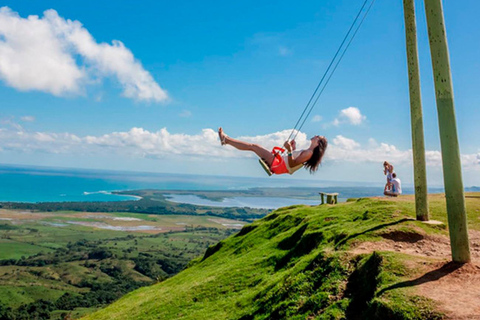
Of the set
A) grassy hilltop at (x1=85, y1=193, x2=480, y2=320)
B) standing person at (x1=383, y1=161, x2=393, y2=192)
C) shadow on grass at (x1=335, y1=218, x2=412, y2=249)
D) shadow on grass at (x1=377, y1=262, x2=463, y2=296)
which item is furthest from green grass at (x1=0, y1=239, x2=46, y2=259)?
shadow on grass at (x1=377, y1=262, x2=463, y2=296)

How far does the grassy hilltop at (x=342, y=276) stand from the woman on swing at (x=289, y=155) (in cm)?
271

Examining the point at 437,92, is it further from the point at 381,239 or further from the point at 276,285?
the point at 276,285

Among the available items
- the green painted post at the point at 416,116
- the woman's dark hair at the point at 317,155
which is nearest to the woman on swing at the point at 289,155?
the woman's dark hair at the point at 317,155

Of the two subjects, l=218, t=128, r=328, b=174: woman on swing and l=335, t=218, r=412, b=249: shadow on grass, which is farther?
l=335, t=218, r=412, b=249: shadow on grass

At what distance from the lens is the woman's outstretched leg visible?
10508 millimetres

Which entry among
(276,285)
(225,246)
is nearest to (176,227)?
(225,246)

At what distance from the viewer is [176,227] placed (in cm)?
19862

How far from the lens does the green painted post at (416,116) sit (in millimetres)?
11125

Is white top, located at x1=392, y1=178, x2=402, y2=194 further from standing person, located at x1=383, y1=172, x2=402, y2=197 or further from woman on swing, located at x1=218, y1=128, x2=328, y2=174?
woman on swing, located at x1=218, y1=128, x2=328, y2=174

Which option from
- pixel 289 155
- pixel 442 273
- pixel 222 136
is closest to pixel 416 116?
pixel 289 155

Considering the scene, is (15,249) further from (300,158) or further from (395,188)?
(300,158)

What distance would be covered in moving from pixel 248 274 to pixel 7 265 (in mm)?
141796

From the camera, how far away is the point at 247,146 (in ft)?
35.2

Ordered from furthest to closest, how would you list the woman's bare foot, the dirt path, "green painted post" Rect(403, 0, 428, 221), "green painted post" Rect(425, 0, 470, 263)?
1. "green painted post" Rect(403, 0, 428, 221)
2. the woman's bare foot
3. "green painted post" Rect(425, 0, 470, 263)
4. the dirt path
